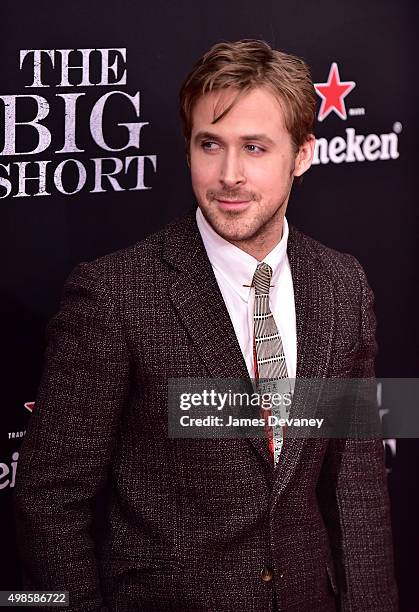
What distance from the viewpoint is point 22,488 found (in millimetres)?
2311

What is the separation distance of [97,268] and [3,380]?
1.92ft

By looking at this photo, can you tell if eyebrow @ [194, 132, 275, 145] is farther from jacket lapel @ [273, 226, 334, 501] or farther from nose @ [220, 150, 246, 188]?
jacket lapel @ [273, 226, 334, 501]

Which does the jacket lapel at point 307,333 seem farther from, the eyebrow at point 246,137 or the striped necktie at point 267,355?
the eyebrow at point 246,137

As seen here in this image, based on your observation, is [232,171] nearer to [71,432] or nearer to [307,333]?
[307,333]

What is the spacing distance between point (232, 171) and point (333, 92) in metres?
0.84

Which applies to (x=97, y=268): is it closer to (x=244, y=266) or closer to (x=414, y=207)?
(x=244, y=266)

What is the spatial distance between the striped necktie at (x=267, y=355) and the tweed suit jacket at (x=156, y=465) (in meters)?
0.04

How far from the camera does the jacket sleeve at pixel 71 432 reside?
228cm

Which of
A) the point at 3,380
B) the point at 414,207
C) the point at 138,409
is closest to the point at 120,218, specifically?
the point at 3,380

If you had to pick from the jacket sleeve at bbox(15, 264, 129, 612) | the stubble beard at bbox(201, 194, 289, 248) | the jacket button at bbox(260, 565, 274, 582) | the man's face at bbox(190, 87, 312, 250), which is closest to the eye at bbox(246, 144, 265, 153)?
the man's face at bbox(190, 87, 312, 250)

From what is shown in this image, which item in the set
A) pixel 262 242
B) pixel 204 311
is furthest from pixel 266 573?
pixel 262 242

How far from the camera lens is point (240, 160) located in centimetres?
235

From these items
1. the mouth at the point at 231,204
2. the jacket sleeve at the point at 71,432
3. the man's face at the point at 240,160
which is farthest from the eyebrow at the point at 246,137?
the jacket sleeve at the point at 71,432

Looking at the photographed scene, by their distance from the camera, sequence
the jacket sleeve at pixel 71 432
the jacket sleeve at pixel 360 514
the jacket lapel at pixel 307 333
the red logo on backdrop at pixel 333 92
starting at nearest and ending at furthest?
1. the jacket sleeve at pixel 71 432
2. the jacket lapel at pixel 307 333
3. the jacket sleeve at pixel 360 514
4. the red logo on backdrop at pixel 333 92
